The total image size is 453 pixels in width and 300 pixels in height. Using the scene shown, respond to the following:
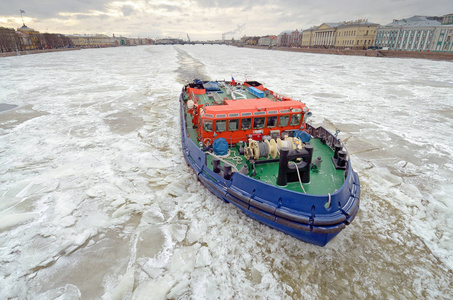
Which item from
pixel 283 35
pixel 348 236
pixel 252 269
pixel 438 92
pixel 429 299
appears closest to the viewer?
pixel 429 299

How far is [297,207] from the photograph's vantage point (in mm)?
5473

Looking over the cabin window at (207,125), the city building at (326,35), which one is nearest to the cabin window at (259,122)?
the cabin window at (207,125)

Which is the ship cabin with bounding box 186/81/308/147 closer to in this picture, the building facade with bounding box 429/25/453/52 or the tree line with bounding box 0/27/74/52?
the building facade with bounding box 429/25/453/52

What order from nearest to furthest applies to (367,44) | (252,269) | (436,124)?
(252,269) → (436,124) → (367,44)

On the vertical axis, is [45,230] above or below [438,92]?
below

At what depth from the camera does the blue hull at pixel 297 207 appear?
17.2ft

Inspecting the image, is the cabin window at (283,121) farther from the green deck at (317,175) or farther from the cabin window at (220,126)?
the cabin window at (220,126)

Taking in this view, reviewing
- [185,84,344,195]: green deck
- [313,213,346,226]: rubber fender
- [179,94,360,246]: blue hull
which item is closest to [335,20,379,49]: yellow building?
[185,84,344,195]: green deck

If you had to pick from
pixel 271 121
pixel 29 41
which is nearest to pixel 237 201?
pixel 271 121

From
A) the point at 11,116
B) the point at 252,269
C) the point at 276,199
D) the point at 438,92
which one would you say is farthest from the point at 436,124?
the point at 11,116

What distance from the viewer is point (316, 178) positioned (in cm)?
662

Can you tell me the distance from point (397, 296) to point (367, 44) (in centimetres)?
10499

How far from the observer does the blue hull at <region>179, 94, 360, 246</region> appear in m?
5.24

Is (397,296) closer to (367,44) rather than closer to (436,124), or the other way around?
(436,124)
